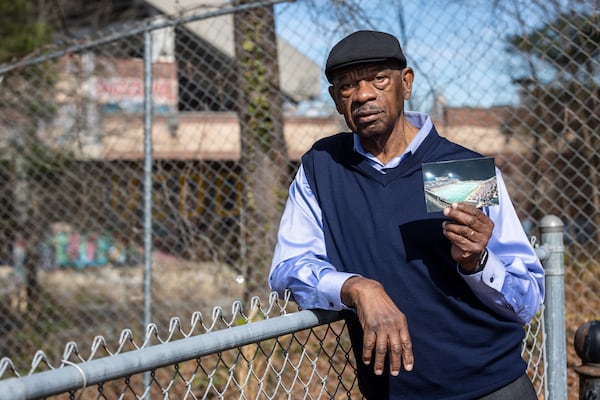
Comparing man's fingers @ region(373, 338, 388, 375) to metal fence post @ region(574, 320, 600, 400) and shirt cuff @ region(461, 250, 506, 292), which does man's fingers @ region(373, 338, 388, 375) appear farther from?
metal fence post @ region(574, 320, 600, 400)

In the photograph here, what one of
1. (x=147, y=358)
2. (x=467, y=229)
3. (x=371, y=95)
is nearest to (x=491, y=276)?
(x=467, y=229)

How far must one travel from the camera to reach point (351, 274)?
2154 mm

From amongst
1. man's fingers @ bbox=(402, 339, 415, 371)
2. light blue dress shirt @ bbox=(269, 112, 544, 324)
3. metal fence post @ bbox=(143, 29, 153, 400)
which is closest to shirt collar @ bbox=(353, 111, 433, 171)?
light blue dress shirt @ bbox=(269, 112, 544, 324)

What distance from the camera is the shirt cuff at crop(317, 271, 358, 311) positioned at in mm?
2131

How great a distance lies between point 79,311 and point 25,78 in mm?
2052

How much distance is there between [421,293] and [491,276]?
0.21 metres

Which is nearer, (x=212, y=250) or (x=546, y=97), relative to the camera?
A: (x=546, y=97)

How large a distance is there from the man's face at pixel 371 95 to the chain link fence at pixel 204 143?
2165 millimetres

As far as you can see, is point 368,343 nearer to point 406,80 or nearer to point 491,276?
point 491,276

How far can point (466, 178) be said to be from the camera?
6.58 ft

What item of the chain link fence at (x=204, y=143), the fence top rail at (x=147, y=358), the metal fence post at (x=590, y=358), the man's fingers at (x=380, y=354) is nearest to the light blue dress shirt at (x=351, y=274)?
the fence top rail at (x=147, y=358)

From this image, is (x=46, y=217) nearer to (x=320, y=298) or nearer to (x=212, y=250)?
(x=212, y=250)

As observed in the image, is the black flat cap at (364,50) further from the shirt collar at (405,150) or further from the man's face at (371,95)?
the shirt collar at (405,150)

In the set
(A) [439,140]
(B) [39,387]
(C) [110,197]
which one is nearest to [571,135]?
(A) [439,140]
